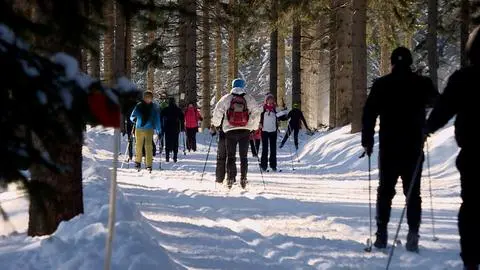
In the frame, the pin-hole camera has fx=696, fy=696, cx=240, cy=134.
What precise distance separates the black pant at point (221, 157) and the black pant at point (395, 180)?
6226 millimetres

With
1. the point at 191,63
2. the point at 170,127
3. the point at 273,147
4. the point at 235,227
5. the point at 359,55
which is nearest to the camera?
the point at 235,227

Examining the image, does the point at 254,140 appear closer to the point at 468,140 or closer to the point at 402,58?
the point at 402,58

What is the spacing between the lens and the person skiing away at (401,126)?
258 inches

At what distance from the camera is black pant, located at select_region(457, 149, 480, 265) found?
508 centimetres

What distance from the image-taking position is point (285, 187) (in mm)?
13070

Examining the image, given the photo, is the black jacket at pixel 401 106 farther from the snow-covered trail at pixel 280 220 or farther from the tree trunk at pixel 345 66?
the tree trunk at pixel 345 66

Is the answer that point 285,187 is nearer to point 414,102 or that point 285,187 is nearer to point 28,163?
point 414,102

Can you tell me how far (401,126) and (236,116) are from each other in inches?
221

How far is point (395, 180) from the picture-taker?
664 cm

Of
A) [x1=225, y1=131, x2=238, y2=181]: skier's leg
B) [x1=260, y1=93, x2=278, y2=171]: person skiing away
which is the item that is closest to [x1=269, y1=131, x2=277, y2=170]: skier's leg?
[x1=260, y1=93, x2=278, y2=171]: person skiing away

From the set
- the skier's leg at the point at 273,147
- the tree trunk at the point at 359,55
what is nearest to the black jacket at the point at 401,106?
the skier's leg at the point at 273,147

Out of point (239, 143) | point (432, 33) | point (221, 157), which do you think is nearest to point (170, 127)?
point (221, 157)

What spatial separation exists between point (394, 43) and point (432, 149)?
14.9 metres

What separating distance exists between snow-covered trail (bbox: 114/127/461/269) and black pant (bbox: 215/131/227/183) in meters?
0.25
